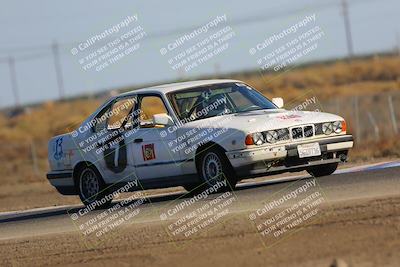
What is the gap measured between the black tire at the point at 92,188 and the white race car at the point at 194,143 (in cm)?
1

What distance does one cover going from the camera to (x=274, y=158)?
12914 mm

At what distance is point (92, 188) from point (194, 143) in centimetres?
218

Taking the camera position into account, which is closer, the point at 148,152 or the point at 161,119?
the point at 161,119

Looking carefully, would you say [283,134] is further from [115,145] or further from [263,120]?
[115,145]

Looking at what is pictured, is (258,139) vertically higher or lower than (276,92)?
higher

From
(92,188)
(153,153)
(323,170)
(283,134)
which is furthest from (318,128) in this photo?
(92,188)

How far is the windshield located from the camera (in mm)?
13852

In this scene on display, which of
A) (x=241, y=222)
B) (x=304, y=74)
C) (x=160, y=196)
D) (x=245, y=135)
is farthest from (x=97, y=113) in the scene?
(x=304, y=74)

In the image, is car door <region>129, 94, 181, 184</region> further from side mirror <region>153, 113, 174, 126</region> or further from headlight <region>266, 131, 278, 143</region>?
headlight <region>266, 131, 278, 143</region>

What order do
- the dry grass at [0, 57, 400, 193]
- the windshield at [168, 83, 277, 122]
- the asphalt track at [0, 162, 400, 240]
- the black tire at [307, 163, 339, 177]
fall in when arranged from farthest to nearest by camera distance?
the dry grass at [0, 57, 400, 193], the black tire at [307, 163, 339, 177], the windshield at [168, 83, 277, 122], the asphalt track at [0, 162, 400, 240]

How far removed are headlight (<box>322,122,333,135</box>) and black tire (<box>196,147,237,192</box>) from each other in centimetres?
133

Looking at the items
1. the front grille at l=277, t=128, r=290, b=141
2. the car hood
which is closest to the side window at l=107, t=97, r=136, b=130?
the car hood

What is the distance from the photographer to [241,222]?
1067 cm

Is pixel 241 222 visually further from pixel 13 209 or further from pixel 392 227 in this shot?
pixel 13 209
